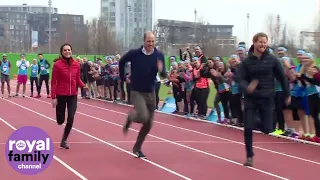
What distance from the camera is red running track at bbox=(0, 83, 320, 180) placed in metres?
8.40

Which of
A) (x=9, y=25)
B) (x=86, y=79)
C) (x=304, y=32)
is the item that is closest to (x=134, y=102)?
(x=86, y=79)

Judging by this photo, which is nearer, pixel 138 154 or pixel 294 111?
pixel 138 154

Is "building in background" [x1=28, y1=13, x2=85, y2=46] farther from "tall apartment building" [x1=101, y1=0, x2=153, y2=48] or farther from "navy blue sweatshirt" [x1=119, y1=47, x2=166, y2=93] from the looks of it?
"navy blue sweatshirt" [x1=119, y1=47, x2=166, y2=93]

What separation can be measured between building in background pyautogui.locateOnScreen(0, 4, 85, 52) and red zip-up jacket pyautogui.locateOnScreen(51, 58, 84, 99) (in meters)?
57.1

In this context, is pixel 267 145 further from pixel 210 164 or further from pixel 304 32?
pixel 304 32

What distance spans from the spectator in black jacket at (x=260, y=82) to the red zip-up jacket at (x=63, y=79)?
10.7 feet

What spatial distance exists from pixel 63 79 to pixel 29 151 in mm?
2668

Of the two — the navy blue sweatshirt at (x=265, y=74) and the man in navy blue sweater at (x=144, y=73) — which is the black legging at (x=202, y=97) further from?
the navy blue sweatshirt at (x=265, y=74)

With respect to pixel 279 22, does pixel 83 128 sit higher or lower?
lower

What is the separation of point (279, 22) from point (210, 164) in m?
52.9

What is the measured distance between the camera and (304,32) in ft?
171

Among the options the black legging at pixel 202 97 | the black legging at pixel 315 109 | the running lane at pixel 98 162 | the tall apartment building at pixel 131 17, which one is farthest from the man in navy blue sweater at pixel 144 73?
the tall apartment building at pixel 131 17

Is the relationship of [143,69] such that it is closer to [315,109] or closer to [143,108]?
[143,108]

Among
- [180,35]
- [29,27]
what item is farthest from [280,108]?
[29,27]
